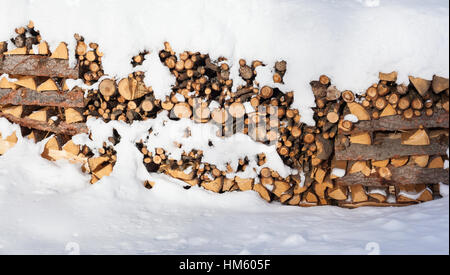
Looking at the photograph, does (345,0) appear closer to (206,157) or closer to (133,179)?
(206,157)

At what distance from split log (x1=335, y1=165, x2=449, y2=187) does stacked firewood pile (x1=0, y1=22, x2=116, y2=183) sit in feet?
4.65

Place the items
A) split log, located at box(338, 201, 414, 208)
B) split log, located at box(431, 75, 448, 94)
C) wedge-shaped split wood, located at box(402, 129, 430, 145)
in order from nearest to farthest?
split log, located at box(431, 75, 448, 94) → wedge-shaped split wood, located at box(402, 129, 430, 145) → split log, located at box(338, 201, 414, 208)

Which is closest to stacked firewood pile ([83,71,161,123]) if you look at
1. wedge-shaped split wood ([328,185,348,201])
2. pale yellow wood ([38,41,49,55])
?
pale yellow wood ([38,41,49,55])

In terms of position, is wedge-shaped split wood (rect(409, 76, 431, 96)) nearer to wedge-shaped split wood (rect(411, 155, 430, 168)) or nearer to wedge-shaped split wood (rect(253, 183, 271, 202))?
wedge-shaped split wood (rect(411, 155, 430, 168))

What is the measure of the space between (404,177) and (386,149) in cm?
18

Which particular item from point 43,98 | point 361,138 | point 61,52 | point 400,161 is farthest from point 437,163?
point 43,98

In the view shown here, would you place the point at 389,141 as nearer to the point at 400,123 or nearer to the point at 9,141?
the point at 400,123

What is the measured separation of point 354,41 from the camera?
2.10 meters

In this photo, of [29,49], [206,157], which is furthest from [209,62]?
[29,49]

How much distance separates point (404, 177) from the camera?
2.17 m

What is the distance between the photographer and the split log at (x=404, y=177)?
7.02ft

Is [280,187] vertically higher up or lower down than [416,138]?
lower down

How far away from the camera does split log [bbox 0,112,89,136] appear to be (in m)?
2.53
